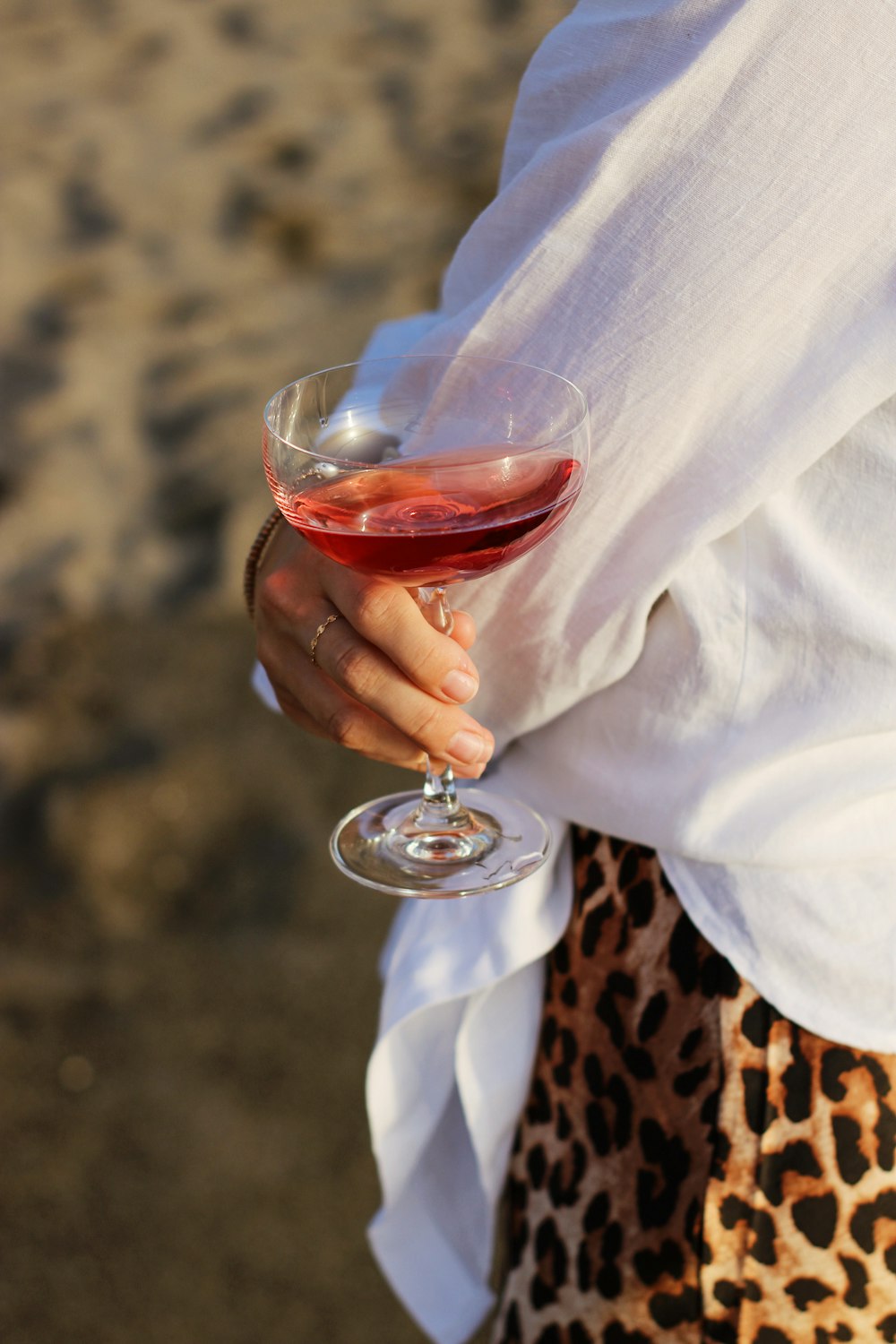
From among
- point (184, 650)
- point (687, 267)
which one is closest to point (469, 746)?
point (687, 267)

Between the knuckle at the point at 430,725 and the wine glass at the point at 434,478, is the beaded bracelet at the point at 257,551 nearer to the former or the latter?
the wine glass at the point at 434,478

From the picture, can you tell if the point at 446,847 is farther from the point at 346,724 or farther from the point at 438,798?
the point at 346,724

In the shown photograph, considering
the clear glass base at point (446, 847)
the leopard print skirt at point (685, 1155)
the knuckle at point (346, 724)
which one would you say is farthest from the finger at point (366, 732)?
the leopard print skirt at point (685, 1155)

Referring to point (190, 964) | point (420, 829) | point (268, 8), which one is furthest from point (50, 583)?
point (268, 8)

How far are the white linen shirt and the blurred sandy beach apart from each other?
1.19 meters

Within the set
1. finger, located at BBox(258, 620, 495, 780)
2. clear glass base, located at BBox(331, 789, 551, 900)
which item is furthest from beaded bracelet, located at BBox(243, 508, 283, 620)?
clear glass base, located at BBox(331, 789, 551, 900)

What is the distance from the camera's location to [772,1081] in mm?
916

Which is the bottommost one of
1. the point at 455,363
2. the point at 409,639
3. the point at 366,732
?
the point at 366,732

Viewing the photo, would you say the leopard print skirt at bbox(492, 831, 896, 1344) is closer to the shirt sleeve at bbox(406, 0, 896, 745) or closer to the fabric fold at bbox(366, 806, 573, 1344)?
the fabric fold at bbox(366, 806, 573, 1344)

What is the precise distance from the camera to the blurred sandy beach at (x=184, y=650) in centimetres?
203

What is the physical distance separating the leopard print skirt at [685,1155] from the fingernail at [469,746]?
0.62 ft

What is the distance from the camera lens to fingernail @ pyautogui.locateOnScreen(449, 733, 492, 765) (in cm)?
90

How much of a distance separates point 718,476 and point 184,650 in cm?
251

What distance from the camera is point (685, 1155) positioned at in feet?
3.14
